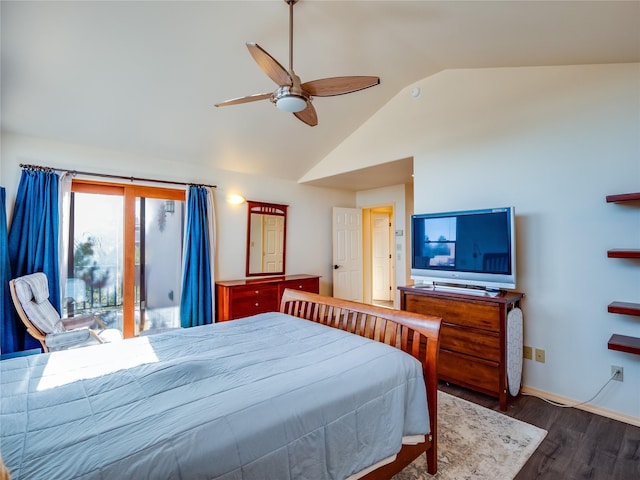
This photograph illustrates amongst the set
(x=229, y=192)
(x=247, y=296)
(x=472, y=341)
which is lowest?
(x=472, y=341)

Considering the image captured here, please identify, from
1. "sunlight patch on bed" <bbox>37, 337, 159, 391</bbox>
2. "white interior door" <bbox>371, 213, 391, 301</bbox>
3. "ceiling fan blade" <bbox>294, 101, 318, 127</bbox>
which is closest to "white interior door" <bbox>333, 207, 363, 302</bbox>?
"white interior door" <bbox>371, 213, 391, 301</bbox>

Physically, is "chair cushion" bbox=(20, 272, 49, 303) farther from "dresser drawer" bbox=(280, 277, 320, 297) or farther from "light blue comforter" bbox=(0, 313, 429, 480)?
"dresser drawer" bbox=(280, 277, 320, 297)

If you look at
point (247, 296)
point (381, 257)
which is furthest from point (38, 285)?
point (381, 257)

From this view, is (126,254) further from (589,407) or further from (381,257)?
(381,257)

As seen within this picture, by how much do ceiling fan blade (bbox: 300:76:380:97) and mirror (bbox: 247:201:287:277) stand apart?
273 centimetres

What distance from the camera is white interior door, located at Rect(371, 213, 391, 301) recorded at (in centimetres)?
722

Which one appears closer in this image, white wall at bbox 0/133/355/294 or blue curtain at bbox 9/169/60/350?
blue curtain at bbox 9/169/60/350

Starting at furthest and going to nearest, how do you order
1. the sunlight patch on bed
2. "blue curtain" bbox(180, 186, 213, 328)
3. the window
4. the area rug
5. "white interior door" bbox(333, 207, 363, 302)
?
"white interior door" bbox(333, 207, 363, 302) → "blue curtain" bbox(180, 186, 213, 328) → the window → the area rug → the sunlight patch on bed

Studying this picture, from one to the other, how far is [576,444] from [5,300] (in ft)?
15.6

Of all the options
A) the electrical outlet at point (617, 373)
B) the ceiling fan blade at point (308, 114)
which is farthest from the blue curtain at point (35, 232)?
the electrical outlet at point (617, 373)

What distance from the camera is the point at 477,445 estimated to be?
2053mm

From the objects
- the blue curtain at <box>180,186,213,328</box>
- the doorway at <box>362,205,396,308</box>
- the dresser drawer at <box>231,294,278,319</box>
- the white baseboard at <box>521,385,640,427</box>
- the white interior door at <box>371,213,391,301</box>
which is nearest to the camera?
the white baseboard at <box>521,385,640,427</box>

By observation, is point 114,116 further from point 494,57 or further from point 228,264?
point 494,57

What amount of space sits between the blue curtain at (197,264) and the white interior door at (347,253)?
7.75 ft
